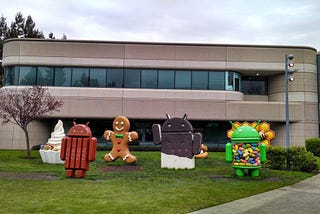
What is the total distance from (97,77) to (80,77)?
1609 mm

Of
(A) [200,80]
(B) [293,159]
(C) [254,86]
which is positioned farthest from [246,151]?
(C) [254,86]

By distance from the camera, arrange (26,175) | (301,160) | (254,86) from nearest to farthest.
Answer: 1. (26,175)
2. (301,160)
3. (254,86)

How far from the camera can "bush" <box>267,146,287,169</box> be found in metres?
15.5

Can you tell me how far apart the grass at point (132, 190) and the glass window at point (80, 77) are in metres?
15.4

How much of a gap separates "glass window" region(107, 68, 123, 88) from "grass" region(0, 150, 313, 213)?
51.0ft

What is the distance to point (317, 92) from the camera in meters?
30.4

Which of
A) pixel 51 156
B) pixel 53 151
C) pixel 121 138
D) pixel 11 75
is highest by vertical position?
pixel 11 75

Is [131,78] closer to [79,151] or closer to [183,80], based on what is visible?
[183,80]

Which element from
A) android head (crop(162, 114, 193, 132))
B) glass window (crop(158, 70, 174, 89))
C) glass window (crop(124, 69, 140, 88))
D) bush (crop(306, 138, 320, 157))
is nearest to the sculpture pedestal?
android head (crop(162, 114, 193, 132))

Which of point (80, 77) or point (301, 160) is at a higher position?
point (80, 77)

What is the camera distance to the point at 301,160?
1519 centimetres

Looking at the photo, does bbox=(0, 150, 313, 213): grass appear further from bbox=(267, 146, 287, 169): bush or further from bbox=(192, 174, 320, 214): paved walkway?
bbox=(267, 146, 287, 169): bush

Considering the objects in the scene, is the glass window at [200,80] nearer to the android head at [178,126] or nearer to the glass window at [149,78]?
the glass window at [149,78]

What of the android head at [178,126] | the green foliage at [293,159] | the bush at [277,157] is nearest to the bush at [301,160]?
the green foliage at [293,159]
